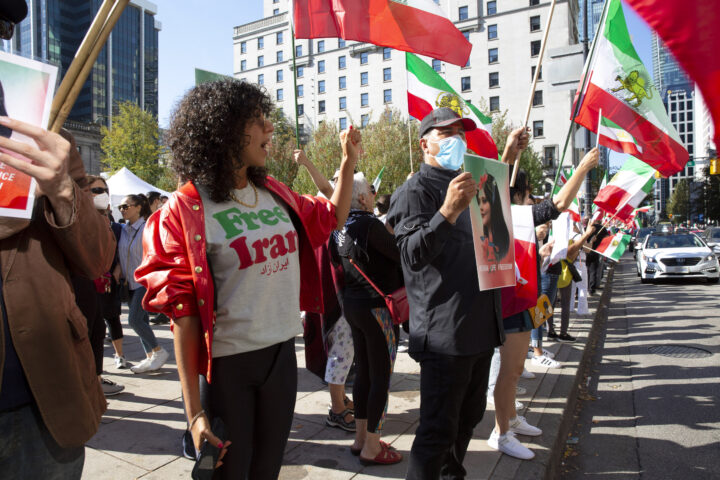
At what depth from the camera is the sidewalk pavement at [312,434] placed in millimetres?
3281

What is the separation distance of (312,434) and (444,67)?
194ft

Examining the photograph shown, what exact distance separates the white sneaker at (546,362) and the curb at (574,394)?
0.85 ft

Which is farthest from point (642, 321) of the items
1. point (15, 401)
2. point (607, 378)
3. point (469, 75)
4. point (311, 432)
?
point (469, 75)

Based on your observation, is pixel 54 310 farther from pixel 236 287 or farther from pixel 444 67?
pixel 444 67

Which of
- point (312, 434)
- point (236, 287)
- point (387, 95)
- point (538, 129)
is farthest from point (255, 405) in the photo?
point (387, 95)

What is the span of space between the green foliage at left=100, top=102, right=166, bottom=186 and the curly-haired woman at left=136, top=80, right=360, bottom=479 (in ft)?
112

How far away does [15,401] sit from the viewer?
1.48 m

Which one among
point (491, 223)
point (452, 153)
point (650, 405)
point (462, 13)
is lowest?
point (650, 405)

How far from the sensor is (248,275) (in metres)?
1.95

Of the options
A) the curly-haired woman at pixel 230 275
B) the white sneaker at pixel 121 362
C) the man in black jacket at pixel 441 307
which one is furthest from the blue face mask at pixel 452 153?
the white sneaker at pixel 121 362

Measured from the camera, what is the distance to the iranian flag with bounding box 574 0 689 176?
4039 millimetres

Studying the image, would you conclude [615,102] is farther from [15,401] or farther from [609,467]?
[15,401]

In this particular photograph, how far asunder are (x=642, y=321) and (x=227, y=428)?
9736mm

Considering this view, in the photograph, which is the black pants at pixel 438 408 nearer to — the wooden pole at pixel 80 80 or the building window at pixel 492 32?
the wooden pole at pixel 80 80
